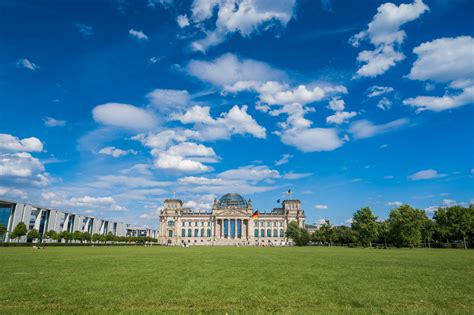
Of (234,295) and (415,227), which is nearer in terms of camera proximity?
(234,295)

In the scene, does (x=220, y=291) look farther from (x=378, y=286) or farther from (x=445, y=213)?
(x=445, y=213)

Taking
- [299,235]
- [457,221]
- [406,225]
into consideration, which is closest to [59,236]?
[299,235]

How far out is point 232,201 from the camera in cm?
17950

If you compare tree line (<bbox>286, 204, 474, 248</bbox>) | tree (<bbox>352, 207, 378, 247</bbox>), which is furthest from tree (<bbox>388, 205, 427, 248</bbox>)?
tree (<bbox>352, 207, 378, 247</bbox>)

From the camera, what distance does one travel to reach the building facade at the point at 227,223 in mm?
168875

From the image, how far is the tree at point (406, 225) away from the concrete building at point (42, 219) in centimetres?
9741

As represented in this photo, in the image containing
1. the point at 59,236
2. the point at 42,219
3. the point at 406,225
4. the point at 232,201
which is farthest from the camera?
the point at 232,201

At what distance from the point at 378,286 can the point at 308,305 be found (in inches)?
217

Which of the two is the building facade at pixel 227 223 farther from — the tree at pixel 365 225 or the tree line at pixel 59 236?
the tree at pixel 365 225

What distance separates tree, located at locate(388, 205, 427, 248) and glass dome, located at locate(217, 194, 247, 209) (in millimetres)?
105711

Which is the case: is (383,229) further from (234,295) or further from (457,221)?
(234,295)

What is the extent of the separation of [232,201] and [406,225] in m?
114

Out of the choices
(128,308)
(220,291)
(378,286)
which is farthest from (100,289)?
(378,286)

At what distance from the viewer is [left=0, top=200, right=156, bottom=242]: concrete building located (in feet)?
287
